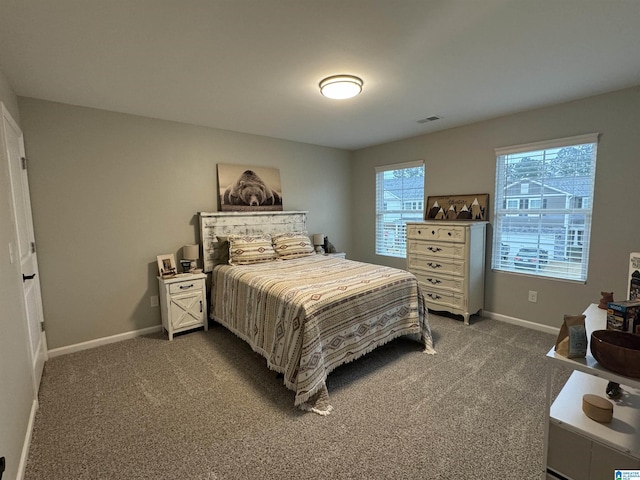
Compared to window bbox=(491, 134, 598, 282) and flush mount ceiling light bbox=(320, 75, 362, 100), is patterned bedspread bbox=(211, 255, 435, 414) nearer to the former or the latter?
window bbox=(491, 134, 598, 282)

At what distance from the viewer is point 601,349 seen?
1073mm

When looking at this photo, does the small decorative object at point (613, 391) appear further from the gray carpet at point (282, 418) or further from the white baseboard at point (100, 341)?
the white baseboard at point (100, 341)

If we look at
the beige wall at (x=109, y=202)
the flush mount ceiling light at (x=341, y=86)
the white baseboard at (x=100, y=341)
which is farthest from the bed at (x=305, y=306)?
the flush mount ceiling light at (x=341, y=86)

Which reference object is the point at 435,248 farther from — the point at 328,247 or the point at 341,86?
the point at 341,86

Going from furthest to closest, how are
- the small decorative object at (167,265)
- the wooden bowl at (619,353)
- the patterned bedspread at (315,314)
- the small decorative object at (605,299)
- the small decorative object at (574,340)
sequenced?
1. the small decorative object at (167,265)
2. the patterned bedspread at (315,314)
3. the small decorative object at (605,299)
4. the small decorative object at (574,340)
5. the wooden bowl at (619,353)

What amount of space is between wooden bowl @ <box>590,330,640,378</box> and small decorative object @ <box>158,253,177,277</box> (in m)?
3.50

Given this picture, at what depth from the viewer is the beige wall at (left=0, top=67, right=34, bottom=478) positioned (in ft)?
4.83

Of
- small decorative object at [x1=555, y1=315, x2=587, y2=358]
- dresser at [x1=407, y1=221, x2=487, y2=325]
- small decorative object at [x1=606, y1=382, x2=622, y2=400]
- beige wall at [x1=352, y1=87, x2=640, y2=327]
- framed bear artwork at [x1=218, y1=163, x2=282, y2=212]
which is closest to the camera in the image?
small decorative object at [x1=555, y1=315, x2=587, y2=358]

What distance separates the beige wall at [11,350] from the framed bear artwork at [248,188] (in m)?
1.99

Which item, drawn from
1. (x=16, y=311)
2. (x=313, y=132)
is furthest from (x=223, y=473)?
(x=313, y=132)

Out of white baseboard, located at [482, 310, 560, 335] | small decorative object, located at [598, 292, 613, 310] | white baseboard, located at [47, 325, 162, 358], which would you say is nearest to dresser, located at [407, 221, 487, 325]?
white baseboard, located at [482, 310, 560, 335]

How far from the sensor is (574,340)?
116cm

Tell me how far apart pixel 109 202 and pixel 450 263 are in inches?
153

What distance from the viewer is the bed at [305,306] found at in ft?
7.04
